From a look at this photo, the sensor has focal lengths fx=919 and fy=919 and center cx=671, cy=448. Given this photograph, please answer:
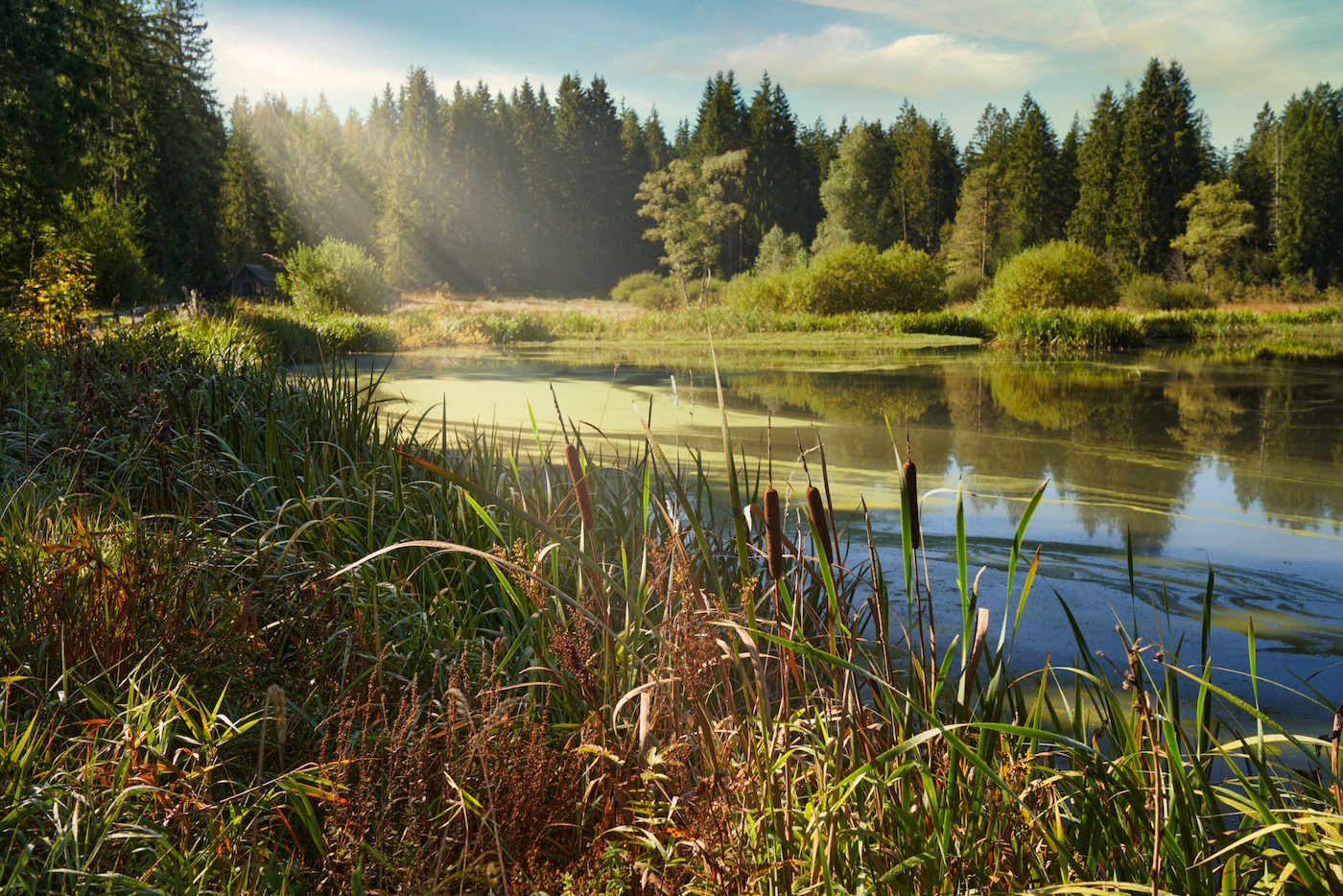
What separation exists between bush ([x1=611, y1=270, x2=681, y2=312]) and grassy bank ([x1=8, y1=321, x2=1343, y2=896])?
2635 centimetres

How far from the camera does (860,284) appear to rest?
2170cm

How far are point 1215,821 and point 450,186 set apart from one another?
48412 mm

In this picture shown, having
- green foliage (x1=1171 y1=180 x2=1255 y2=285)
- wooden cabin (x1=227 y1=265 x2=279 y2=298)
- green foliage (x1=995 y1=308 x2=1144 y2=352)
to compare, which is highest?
green foliage (x1=1171 y1=180 x2=1255 y2=285)

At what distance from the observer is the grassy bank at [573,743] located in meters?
1.07

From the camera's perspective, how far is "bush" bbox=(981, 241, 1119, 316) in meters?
20.3

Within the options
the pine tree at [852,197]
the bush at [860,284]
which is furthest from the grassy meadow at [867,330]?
the pine tree at [852,197]

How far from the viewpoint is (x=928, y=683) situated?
1222 millimetres

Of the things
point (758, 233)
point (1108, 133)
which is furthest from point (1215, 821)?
point (758, 233)

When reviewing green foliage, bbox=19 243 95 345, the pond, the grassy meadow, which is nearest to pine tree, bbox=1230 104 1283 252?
the grassy meadow

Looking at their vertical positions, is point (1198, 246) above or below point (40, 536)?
above

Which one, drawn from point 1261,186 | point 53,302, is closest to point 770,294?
point 53,302

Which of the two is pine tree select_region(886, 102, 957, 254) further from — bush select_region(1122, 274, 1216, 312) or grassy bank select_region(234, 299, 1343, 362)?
grassy bank select_region(234, 299, 1343, 362)

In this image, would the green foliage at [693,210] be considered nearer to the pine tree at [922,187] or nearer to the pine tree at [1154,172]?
the pine tree at [922,187]

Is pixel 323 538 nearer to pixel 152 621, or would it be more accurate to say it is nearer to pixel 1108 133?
pixel 152 621
